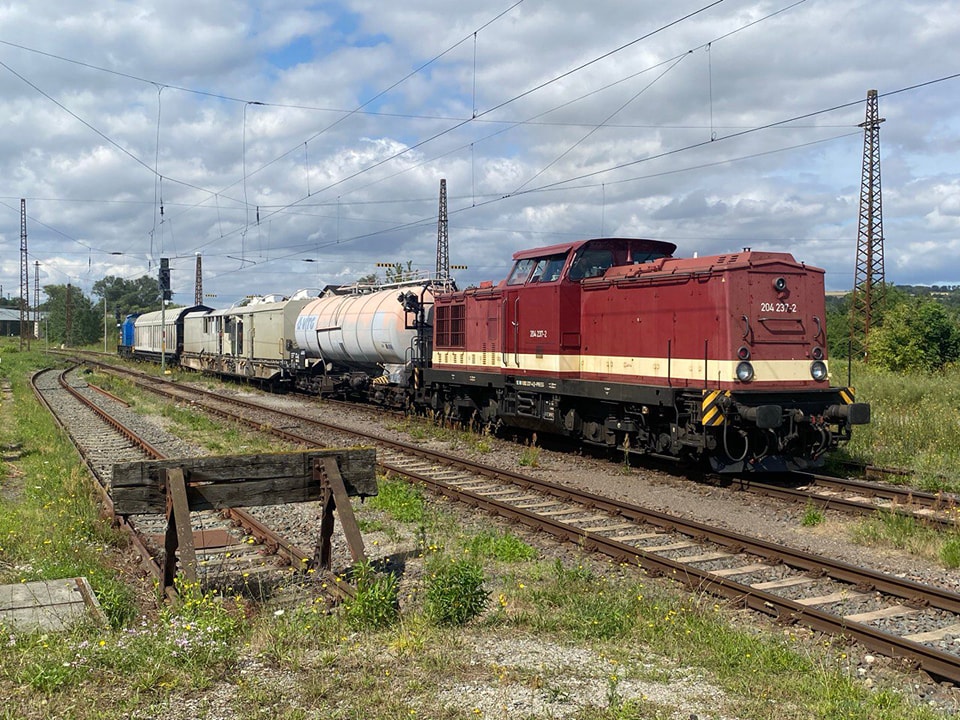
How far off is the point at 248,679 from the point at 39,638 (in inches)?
59.7

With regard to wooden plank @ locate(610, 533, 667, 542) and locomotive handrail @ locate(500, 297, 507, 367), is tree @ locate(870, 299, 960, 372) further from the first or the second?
wooden plank @ locate(610, 533, 667, 542)

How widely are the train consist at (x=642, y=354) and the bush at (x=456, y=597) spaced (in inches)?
242

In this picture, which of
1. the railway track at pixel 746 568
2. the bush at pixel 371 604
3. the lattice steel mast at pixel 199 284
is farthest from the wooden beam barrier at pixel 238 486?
the lattice steel mast at pixel 199 284

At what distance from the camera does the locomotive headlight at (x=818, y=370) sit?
1220 cm

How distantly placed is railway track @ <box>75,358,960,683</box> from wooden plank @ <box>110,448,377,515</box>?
272cm

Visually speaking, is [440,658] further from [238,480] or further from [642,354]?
[642,354]

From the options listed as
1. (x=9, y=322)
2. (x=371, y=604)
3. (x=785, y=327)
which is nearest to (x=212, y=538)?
(x=371, y=604)

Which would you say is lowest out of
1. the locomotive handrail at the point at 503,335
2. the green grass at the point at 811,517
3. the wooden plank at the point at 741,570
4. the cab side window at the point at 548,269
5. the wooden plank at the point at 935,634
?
the wooden plank at the point at 935,634

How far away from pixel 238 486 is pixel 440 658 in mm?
2700

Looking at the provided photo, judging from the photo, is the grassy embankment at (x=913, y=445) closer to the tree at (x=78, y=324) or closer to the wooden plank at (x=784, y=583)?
the wooden plank at (x=784, y=583)

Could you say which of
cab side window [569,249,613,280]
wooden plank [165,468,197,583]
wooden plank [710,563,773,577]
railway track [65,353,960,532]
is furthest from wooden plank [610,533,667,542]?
cab side window [569,249,613,280]

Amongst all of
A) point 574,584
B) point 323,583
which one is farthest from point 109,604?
point 574,584

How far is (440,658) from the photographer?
516 centimetres

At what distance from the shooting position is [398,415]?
21.6 m
